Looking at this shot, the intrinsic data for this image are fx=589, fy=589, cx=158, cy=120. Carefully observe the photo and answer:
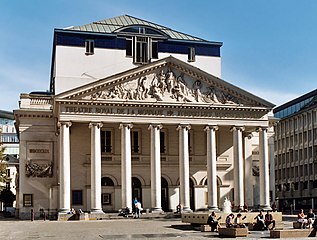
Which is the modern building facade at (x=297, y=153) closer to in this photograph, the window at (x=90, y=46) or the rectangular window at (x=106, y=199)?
the window at (x=90, y=46)

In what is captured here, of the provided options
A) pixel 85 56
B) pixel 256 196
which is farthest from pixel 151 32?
pixel 256 196

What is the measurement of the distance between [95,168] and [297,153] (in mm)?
46494

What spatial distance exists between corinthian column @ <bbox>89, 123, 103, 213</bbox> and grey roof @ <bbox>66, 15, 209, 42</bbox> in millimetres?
15457

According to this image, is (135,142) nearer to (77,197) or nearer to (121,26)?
(77,197)

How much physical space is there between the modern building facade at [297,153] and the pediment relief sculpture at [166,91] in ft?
104

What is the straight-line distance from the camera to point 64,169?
2111 inches

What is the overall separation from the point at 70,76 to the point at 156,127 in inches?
534

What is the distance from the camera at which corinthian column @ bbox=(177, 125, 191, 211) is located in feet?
186

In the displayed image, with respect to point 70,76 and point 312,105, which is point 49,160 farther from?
point 312,105

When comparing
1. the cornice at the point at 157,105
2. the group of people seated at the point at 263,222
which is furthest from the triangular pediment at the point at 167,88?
the group of people seated at the point at 263,222

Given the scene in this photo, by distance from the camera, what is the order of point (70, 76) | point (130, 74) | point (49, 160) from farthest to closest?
1. point (70, 76)
2. point (49, 160)
3. point (130, 74)

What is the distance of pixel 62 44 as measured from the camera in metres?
64.7

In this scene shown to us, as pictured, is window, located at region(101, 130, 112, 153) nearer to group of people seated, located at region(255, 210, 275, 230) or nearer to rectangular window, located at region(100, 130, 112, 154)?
rectangular window, located at region(100, 130, 112, 154)

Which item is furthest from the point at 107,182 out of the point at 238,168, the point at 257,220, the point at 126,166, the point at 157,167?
the point at 257,220
